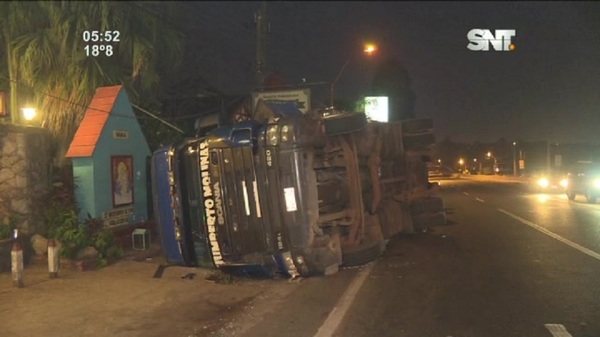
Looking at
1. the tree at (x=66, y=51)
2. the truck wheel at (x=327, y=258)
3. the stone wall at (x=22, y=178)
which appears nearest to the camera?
the truck wheel at (x=327, y=258)

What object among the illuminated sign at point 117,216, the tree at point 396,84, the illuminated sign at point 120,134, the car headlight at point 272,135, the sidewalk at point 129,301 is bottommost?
the sidewalk at point 129,301

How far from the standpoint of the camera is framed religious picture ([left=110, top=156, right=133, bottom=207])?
13.7 m

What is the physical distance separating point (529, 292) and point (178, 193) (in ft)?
18.2

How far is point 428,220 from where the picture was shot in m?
15.6

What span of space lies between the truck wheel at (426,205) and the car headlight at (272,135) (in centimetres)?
682

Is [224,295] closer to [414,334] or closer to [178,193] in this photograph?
[178,193]

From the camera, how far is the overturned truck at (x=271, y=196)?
9141mm

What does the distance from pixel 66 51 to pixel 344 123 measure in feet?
24.3

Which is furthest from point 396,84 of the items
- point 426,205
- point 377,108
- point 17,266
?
point 17,266

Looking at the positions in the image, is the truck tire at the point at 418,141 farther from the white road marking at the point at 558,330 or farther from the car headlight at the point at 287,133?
the white road marking at the point at 558,330

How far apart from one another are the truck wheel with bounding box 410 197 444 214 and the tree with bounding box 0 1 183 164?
7.59 meters

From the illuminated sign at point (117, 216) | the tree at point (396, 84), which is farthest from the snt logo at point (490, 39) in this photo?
the tree at point (396, 84)

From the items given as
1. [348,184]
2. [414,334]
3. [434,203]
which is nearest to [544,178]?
[434,203]

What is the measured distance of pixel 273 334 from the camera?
687 cm
